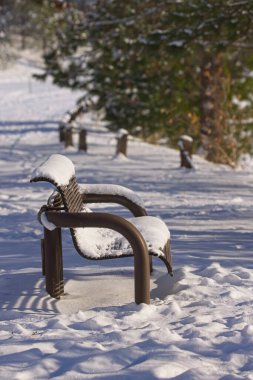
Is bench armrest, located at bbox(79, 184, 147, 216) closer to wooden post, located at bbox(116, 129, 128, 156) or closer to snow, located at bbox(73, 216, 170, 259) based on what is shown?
snow, located at bbox(73, 216, 170, 259)

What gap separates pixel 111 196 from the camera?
609cm

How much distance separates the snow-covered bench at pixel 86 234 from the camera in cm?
488

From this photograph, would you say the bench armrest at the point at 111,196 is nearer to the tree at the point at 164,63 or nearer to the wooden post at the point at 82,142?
the tree at the point at 164,63

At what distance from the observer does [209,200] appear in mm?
10359

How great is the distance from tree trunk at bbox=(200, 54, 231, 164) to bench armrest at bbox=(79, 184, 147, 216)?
1249 cm

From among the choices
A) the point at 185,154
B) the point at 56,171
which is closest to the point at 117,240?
the point at 56,171

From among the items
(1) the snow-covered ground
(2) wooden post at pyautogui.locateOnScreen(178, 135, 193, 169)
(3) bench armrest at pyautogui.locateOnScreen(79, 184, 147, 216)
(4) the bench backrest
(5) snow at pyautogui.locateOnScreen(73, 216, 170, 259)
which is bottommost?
(2) wooden post at pyautogui.locateOnScreen(178, 135, 193, 169)

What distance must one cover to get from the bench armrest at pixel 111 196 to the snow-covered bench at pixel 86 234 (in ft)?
0.12

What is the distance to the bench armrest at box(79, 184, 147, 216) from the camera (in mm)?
6086

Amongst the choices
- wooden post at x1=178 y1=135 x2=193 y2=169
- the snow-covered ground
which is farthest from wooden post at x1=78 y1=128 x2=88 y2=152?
the snow-covered ground

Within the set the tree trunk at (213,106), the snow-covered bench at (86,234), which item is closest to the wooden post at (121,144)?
the tree trunk at (213,106)

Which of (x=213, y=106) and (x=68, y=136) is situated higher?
(x=213, y=106)

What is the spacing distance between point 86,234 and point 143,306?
0.90 m

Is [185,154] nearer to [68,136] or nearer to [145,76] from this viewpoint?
[68,136]
